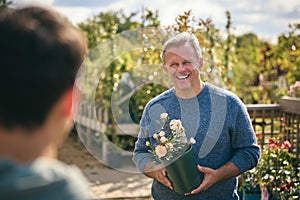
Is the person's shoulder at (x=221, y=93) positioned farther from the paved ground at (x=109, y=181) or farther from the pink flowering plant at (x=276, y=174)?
the paved ground at (x=109, y=181)

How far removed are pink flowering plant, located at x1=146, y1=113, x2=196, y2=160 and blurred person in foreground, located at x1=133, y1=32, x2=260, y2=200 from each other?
50 mm

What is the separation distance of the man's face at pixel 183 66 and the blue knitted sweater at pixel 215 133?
0.07m

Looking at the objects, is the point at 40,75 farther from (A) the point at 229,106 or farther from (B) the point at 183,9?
(B) the point at 183,9

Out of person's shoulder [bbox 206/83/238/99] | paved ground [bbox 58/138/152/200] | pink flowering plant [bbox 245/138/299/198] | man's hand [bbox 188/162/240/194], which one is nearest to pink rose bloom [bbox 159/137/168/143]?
man's hand [bbox 188/162/240/194]

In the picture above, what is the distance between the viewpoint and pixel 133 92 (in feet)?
17.9

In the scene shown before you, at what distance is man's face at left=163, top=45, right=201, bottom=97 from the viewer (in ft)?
6.64

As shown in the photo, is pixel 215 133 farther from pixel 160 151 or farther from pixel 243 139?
pixel 160 151

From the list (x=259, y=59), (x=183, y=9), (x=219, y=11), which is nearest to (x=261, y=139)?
(x=183, y=9)

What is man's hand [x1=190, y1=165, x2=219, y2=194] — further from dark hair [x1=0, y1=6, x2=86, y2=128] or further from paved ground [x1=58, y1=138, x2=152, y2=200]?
paved ground [x1=58, y1=138, x2=152, y2=200]

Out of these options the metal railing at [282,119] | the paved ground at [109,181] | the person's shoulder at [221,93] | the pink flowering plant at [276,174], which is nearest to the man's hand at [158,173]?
the person's shoulder at [221,93]

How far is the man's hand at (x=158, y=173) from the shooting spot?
1.94 m

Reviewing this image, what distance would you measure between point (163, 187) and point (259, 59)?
9.76 metres

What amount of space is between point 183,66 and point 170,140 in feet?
0.96

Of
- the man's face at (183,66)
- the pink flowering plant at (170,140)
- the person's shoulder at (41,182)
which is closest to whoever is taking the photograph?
the person's shoulder at (41,182)
